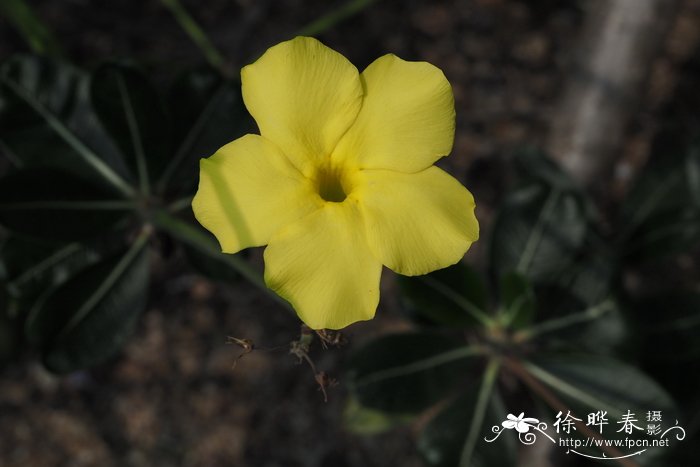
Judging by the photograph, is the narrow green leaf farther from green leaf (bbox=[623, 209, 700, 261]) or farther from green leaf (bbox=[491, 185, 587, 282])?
green leaf (bbox=[623, 209, 700, 261])

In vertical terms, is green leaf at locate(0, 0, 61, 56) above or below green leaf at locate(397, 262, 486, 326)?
above

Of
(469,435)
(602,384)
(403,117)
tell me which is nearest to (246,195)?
(403,117)

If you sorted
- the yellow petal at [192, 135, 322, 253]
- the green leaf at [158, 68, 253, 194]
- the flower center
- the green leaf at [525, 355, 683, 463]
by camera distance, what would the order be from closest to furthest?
the yellow petal at [192, 135, 322, 253] < the flower center < the green leaf at [158, 68, 253, 194] < the green leaf at [525, 355, 683, 463]

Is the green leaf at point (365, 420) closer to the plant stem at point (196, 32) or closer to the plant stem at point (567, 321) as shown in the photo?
the plant stem at point (567, 321)

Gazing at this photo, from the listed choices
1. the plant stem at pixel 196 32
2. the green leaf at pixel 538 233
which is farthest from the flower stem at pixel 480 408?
the plant stem at pixel 196 32

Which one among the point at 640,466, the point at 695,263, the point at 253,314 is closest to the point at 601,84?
the point at 695,263

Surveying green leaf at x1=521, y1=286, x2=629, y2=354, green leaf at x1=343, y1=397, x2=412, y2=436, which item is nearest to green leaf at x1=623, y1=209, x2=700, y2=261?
green leaf at x1=521, y1=286, x2=629, y2=354
